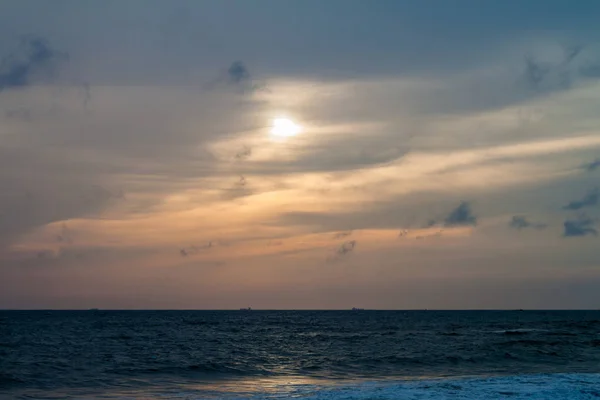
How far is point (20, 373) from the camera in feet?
144

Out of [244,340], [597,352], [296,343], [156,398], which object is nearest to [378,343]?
[296,343]

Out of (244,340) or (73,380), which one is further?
(244,340)

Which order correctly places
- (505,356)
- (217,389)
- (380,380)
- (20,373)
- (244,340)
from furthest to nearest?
(244,340), (505,356), (20,373), (380,380), (217,389)

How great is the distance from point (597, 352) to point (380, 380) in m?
28.1

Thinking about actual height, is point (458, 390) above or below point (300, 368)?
above

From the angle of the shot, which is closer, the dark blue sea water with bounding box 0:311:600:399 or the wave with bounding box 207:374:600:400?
the wave with bounding box 207:374:600:400

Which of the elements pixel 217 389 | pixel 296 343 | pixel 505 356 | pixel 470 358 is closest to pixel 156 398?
pixel 217 389

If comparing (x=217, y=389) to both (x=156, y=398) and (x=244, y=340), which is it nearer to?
(x=156, y=398)

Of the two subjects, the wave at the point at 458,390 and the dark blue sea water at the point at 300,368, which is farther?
the dark blue sea water at the point at 300,368

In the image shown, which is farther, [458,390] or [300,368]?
[300,368]

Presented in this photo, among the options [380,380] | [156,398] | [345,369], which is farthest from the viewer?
[345,369]

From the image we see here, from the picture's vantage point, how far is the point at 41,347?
6488 centimetres

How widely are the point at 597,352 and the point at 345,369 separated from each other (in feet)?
84.7

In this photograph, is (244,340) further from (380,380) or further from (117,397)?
(117,397)
